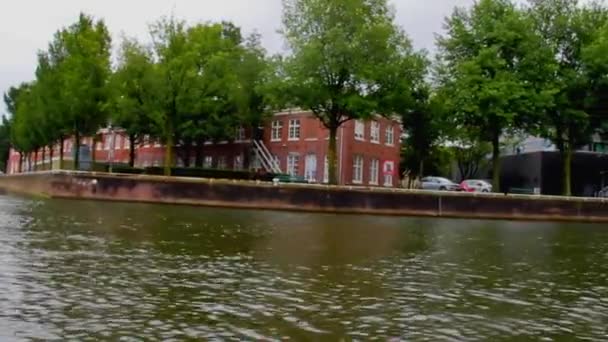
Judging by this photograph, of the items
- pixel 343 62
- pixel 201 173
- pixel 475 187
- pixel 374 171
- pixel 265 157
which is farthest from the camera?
pixel 265 157

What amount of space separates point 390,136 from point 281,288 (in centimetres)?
6845

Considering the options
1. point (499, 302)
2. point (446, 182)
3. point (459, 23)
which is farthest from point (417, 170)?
point (499, 302)

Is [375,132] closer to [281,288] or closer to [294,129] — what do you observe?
[294,129]

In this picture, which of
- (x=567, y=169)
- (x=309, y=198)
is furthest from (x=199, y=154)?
(x=567, y=169)

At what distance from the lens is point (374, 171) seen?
253 feet

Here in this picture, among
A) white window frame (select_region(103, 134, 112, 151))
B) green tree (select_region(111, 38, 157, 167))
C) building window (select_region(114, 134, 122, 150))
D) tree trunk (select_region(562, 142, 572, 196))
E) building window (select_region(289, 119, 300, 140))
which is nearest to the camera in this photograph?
green tree (select_region(111, 38, 157, 167))

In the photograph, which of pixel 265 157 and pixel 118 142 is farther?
pixel 118 142

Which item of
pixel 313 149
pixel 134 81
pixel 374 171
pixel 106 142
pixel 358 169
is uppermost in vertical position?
pixel 134 81

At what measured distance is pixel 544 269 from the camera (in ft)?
57.5

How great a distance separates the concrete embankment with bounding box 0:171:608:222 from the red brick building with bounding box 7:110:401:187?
867 inches

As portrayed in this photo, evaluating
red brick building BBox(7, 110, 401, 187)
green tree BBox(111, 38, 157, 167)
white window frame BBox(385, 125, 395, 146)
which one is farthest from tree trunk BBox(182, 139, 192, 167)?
green tree BBox(111, 38, 157, 167)

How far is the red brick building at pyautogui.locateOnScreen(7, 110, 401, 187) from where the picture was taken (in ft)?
239

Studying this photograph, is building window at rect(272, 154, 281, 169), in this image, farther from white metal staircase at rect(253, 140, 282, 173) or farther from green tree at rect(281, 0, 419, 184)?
green tree at rect(281, 0, 419, 184)

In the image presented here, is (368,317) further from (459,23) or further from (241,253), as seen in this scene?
(459,23)
